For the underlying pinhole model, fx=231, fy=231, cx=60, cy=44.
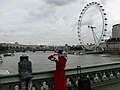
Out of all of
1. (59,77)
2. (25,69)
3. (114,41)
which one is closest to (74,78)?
(59,77)

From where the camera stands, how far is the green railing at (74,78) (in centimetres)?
563

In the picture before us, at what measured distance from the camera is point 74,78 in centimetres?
735

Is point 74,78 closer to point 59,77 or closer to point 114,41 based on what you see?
point 59,77

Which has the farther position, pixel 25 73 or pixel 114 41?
pixel 114 41

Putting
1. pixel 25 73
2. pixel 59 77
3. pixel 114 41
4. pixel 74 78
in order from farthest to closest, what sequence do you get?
pixel 114 41
pixel 74 78
pixel 59 77
pixel 25 73

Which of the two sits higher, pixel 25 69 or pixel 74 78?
pixel 25 69

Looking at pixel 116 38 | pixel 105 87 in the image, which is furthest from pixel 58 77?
pixel 116 38

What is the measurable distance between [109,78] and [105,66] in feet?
2.02

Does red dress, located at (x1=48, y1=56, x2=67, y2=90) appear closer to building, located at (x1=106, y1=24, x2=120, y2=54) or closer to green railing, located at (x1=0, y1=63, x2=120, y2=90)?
green railing, located at (x1=0, y1=63, x2=120, y2=90)

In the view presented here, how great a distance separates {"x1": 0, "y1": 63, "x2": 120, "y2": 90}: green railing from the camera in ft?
18.5

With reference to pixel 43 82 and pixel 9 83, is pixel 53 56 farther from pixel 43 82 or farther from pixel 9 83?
pixel 9 83

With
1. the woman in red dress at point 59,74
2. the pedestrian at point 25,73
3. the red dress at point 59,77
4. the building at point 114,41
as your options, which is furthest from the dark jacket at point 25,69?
the building at point 114,41

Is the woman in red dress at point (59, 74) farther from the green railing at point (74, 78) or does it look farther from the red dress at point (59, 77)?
the green railing at point (74, 78)

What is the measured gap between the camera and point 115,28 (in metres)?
152
